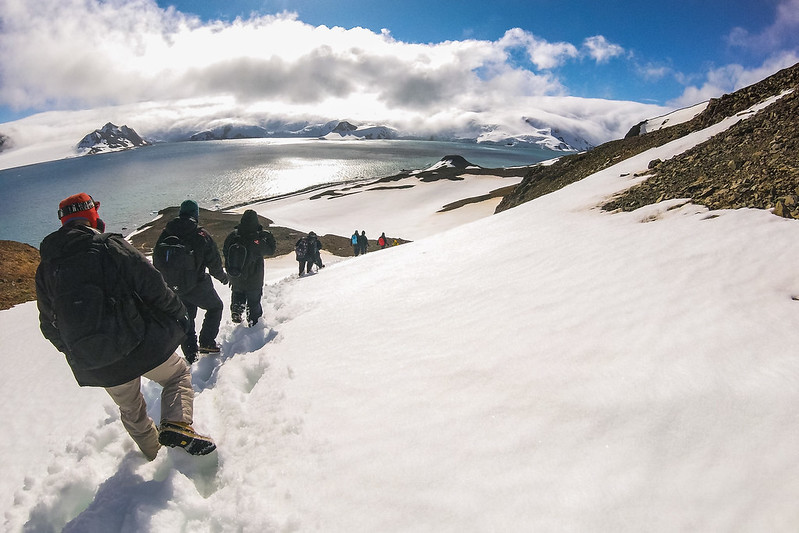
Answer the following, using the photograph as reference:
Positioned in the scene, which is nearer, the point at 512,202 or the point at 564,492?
the point at 564,492

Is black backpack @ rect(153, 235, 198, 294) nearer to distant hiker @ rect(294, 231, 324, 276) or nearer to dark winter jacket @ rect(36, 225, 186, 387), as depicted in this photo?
dark winter jacket @ rect(36, 225, 186, 387)

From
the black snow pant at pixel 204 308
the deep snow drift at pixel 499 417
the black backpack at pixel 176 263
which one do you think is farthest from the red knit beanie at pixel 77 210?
the black snow pant at pixel 204 308

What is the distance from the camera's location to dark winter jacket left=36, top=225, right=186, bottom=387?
288cm

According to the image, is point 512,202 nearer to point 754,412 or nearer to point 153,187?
point 754,412

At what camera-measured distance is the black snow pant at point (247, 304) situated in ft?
23.3

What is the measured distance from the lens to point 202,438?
Answer: 3.41 m

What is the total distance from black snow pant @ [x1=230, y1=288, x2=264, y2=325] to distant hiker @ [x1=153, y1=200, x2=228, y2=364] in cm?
124

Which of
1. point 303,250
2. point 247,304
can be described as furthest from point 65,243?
point 303,250

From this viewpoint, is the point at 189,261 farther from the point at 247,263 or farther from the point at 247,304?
the point at 247,304

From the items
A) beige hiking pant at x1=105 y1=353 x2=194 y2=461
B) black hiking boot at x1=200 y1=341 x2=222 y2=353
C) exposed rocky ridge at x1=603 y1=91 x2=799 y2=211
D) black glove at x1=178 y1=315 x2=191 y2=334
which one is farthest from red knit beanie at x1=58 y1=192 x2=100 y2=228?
exposed rocky ridge at x1=603 y1=91 x2=799 y2=211

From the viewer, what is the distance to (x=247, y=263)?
22.5 ft

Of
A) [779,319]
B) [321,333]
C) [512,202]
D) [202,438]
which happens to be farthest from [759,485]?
[512,202]

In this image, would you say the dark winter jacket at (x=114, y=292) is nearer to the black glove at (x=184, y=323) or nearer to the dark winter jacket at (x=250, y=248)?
the black glove at (x=184, y=323)

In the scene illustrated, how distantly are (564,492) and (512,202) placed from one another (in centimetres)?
2391
